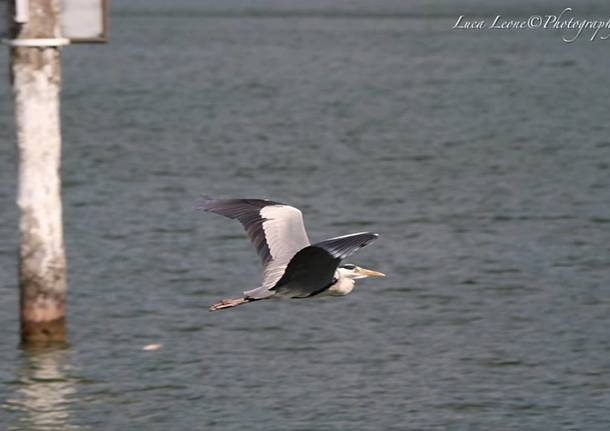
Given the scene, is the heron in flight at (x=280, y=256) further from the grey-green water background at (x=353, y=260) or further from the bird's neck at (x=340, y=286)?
the grey-green water background at (x=353, y=260)

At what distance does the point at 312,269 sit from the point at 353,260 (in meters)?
7.59

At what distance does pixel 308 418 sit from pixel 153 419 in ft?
3.73

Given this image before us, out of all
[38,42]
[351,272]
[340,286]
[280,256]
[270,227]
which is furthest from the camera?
[38,42]

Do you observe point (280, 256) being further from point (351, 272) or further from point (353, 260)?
point (353, 260)

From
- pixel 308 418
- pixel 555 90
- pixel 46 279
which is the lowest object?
pixel 308 418

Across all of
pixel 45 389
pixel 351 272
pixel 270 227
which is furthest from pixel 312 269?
pixel 45 389

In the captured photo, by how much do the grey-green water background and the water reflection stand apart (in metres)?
0.02

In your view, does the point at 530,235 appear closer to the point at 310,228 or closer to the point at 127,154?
the point at 310,228

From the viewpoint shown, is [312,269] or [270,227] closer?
[312,269]

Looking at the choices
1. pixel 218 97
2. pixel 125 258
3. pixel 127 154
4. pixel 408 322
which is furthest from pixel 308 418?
pixel 218 97

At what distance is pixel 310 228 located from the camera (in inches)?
734

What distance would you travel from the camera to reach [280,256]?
965 centimetres

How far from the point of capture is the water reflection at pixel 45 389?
11117 millimetres

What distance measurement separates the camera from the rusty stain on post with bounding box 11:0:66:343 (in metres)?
11.9
